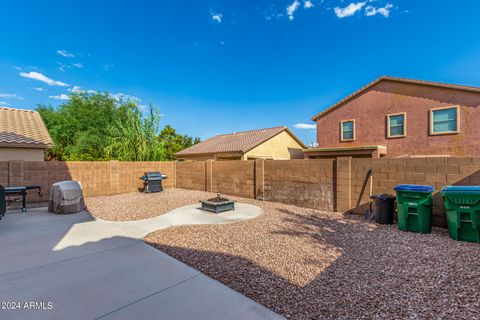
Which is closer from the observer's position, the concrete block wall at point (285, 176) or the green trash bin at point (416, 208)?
the green trash bin at point (416, 208)

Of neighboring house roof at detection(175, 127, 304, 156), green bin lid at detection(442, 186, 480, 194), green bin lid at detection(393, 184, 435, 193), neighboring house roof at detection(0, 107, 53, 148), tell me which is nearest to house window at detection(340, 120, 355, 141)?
neighboring house roof at detection(175, 127, 304, 156)

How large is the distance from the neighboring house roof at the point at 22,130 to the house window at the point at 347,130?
17.1 metres

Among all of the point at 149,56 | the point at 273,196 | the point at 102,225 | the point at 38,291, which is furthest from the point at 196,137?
the point at 38,291

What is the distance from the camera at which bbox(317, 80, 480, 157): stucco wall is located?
11104mm

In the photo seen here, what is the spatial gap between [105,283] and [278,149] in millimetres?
18041

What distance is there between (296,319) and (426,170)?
19.4 ft

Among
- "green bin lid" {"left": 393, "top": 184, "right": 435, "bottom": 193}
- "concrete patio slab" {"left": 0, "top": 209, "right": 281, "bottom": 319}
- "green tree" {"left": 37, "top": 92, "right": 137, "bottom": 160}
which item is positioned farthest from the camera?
"green tree" {"left": 37, "top": 92, "right": 137, "bottom": 160}

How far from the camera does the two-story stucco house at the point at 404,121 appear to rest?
11.2 meters

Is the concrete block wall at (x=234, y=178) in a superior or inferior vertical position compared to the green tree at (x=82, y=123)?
inferior

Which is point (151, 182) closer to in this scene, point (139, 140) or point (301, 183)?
point (139, 140)

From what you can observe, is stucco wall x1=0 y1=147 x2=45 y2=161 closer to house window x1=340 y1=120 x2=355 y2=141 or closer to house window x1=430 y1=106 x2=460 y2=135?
house window x1=340 y1=120 x2=355 y2=141

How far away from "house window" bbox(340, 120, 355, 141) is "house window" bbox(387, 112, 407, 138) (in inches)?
79.2

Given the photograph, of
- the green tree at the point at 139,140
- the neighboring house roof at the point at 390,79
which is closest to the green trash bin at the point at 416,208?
the neighboring house roof at the point at 390,79

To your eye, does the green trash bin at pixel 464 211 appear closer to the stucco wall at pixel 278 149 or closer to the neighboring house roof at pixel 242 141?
the neighboring house roof at pixel 242 141
